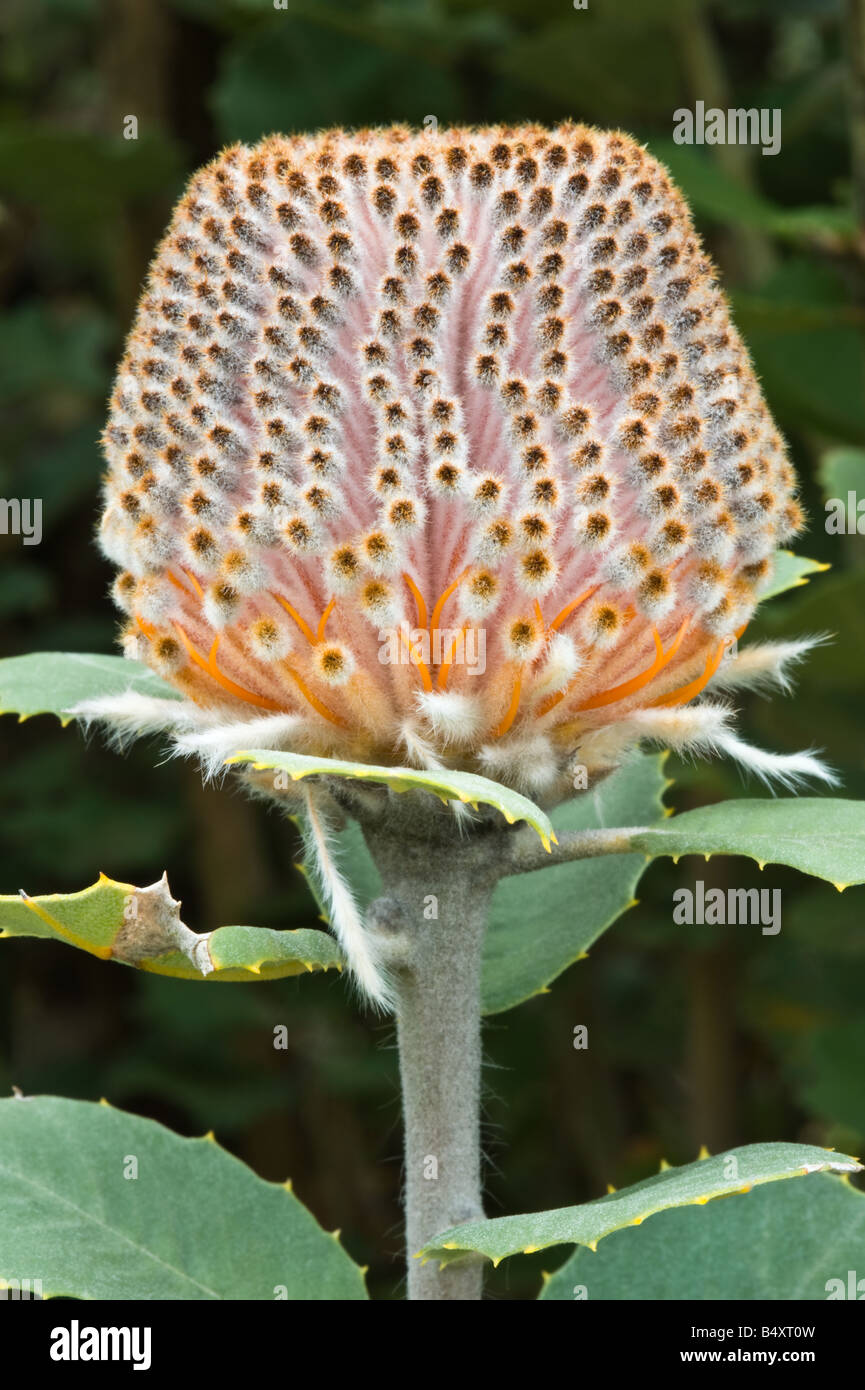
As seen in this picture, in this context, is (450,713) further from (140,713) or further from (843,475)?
(843,475)

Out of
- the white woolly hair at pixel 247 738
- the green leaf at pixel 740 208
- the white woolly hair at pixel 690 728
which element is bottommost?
the white woolly hair at pixel 247 738

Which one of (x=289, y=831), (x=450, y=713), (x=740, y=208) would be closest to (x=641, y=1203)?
A: (x=450, y=713)

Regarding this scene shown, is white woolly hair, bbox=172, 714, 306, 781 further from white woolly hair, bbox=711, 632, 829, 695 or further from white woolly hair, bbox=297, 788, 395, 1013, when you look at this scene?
white woolly hair, bbox=711, 632, 829, 695

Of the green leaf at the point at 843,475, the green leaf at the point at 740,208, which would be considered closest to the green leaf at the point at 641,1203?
the green leaf at the point at 843,475

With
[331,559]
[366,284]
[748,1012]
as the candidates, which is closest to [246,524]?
[331,559]

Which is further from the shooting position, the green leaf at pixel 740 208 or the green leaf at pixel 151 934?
the green leaf at pixel 740 208

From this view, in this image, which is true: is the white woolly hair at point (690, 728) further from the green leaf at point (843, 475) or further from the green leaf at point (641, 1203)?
the green leaf at point (843, 475)
